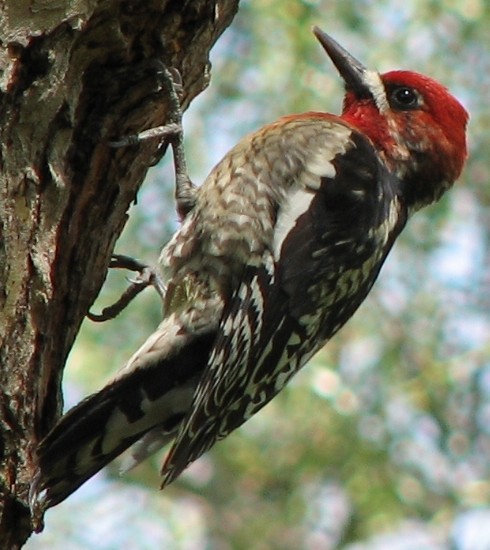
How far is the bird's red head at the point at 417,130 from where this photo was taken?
462cm

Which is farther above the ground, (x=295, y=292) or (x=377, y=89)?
(x=377, y=89)

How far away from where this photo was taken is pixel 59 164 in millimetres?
3004

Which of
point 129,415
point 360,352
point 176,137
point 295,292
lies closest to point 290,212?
→ point 295,292

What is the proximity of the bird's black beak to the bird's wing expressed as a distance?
0.55m

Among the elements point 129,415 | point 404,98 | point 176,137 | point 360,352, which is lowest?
point 360,352

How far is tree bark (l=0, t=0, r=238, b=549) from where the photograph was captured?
2.80 m

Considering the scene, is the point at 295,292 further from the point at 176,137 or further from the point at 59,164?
the point at 59,164

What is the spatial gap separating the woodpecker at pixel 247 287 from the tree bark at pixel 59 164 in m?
0.36

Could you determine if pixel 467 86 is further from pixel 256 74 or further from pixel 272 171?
pixel 272 171

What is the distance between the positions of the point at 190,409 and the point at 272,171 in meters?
1.03

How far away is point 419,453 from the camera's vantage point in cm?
923

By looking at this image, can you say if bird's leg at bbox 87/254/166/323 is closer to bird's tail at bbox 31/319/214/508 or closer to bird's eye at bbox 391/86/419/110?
bird's tail at bbox 31/319/214/508

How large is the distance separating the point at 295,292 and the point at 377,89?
127cm

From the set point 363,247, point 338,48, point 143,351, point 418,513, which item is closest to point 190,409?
point 143,351
